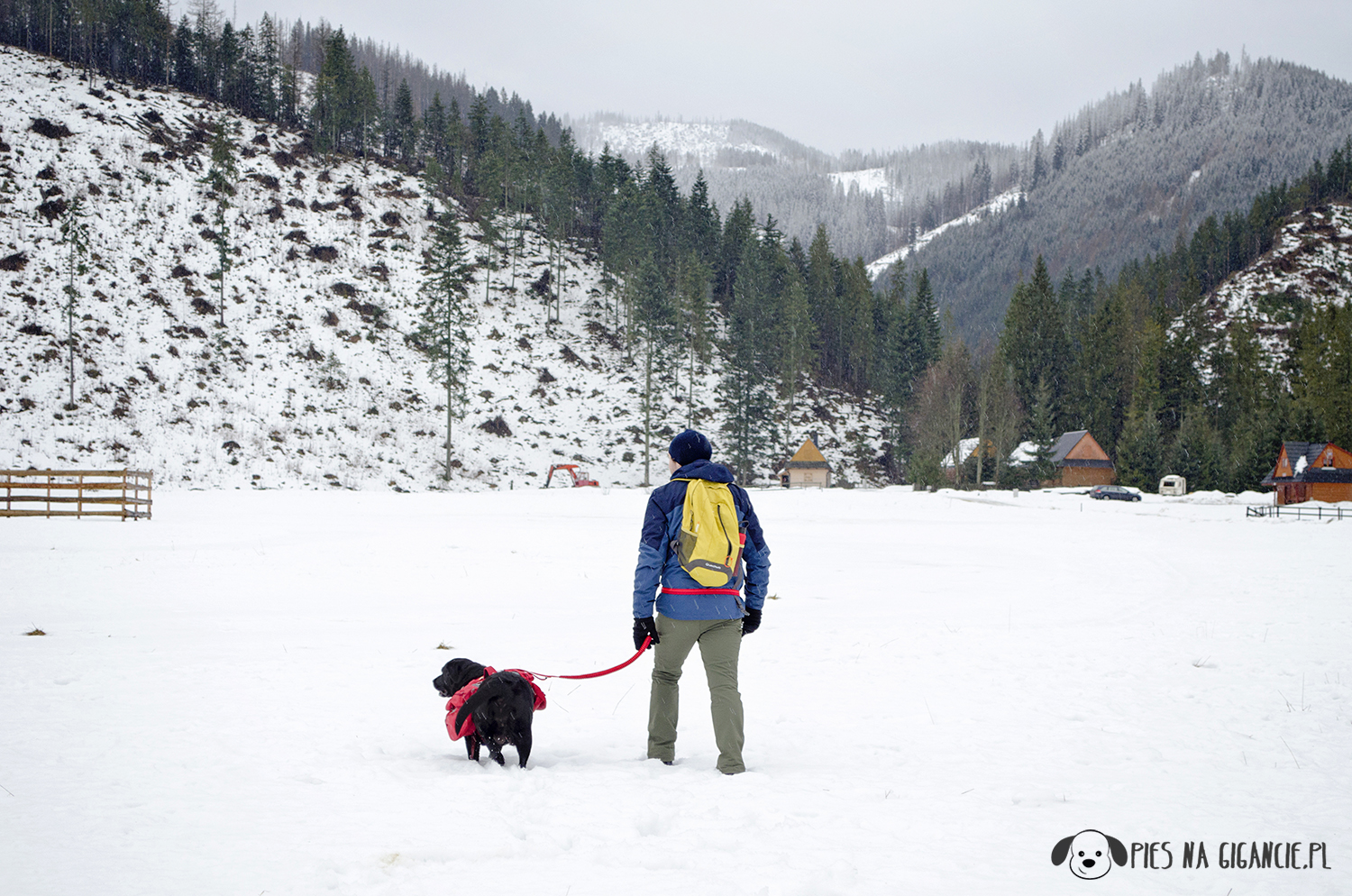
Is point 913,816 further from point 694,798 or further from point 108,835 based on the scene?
point 108,835

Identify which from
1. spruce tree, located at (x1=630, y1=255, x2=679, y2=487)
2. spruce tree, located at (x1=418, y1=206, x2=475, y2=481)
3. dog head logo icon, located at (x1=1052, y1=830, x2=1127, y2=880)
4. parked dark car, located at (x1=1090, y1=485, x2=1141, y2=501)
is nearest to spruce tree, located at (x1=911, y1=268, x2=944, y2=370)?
spruce tree, located at (x1=630, y1=255, x2=679, y2=487)

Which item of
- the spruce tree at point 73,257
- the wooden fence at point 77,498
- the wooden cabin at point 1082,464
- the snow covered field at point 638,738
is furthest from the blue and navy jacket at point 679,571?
the wooden cabin at point 1082,464

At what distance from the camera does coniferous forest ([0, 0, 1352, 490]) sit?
63.0 meters

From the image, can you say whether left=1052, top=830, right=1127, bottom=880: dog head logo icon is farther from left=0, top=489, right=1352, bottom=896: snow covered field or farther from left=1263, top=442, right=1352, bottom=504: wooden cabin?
left=1263, top=442, right=1352, bottom=504: wooden cabin

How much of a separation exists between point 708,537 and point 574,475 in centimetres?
4882

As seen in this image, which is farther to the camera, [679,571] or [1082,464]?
[1082,464]

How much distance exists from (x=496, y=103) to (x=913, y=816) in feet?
526

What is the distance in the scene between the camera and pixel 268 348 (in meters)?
53.9

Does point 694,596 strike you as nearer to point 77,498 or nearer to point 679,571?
point 679,571

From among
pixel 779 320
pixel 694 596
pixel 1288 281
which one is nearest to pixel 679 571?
pixel 694 596

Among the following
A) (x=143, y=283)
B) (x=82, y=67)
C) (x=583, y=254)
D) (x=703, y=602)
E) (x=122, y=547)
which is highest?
(x=82, y=67)

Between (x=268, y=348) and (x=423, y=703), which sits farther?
(x=268, y=348)

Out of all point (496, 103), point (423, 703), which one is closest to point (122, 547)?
point (423, 703)

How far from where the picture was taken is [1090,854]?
3920 mm
